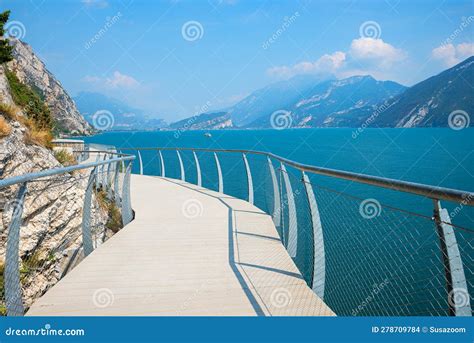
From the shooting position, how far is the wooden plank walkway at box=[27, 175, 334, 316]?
9.68ft

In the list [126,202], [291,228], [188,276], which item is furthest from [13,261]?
[126,202]

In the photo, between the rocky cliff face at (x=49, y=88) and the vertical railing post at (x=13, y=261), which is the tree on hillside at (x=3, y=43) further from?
the rocky cliff face at (x=49, y=88)

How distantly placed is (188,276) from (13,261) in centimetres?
156

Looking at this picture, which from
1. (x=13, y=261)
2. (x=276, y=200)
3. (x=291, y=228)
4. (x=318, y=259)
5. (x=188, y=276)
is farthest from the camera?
(x=276, y=200)

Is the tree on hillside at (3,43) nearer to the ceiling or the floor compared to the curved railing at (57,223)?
nearer to the ceiling

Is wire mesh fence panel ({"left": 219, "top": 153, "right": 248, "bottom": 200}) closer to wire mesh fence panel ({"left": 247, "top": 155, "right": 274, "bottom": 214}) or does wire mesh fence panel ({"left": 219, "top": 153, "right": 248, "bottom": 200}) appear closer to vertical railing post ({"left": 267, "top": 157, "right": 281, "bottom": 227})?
wire mesh fence panel ({"left": 247, "top": 155, "right": 274, "bottom": 214})

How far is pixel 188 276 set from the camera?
3703 millimetres

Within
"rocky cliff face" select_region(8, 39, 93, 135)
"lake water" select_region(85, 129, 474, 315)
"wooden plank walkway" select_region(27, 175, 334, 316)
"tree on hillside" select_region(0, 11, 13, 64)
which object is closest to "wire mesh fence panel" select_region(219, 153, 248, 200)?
"lake water" select_region(85, 129, 474, 315)

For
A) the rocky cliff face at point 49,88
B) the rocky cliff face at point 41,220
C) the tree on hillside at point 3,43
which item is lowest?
the rocky cliff face at point 41,220

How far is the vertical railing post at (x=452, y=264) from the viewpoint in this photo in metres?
1.69

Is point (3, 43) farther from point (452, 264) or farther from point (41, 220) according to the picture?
point (452, 264)

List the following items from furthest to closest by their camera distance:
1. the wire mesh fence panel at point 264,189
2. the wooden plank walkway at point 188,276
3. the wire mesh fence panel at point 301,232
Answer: the wire mesh fence panel at point 264,189 → the wire mesh fence panel at point 301,232 → the wooden plank walkway at point 188,276

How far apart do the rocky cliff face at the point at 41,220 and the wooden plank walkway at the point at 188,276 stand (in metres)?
0.97

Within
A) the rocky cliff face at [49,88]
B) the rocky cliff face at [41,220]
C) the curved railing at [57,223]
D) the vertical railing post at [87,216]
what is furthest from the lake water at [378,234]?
the rocky cliff face at [49,88]
